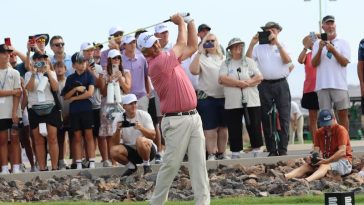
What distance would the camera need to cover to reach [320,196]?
1511 cm

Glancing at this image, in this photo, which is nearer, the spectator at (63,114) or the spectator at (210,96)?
the spectator at (210,96)

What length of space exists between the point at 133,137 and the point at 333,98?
3.49m

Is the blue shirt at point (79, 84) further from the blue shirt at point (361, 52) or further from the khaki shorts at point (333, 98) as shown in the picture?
the blue shirt at point (361, 52)

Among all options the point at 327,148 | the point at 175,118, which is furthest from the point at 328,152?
the point at 175,118

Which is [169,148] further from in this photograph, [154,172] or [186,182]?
[154,172]

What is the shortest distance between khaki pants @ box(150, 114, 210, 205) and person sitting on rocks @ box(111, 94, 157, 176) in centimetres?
480

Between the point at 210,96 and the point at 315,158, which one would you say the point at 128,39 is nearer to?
the point at 210,96

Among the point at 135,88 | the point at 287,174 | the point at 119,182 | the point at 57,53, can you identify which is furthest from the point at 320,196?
the point at 57,53

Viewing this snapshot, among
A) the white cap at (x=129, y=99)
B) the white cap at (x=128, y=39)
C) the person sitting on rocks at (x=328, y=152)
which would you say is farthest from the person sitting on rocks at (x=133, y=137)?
the person sitting on rocks at (x=328, y=152)

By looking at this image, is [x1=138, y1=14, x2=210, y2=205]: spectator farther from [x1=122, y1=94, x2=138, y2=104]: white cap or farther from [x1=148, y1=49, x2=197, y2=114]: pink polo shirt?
[x1=122, y1=94, x2=138, y2=104]: white cap

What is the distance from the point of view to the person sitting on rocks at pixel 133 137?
18203 millimetres

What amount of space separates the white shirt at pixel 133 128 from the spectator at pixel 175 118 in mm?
4964

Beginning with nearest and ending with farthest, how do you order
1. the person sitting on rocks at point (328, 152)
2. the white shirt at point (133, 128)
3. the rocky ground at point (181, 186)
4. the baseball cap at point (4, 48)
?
the rocky ground at point (181, 186), the person sitting on rocks at point (328, 152), the white shirt at point (133, 128), the baseball cap at point (4, 48)

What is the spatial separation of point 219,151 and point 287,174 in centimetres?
212
